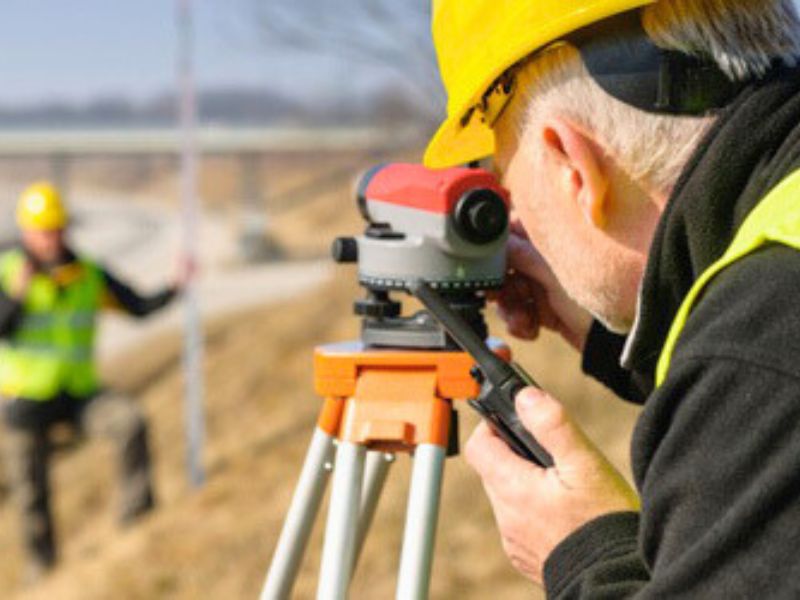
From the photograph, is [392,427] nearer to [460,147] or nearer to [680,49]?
[460,147]

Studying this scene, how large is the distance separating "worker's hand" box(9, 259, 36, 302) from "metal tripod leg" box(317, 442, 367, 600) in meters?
6.14

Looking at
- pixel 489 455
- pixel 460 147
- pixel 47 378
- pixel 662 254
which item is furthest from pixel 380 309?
pixel 47 378

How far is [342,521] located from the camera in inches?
74.6

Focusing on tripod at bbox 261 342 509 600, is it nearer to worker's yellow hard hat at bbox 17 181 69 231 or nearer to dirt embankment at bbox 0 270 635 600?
dirt embankment at bbox 0 270 635 600

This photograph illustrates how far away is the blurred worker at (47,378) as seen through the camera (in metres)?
7.77

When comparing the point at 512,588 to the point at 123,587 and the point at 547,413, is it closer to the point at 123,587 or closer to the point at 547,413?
the point at 123,587

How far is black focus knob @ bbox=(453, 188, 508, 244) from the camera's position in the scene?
1.80 meters

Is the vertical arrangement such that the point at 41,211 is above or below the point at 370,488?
below

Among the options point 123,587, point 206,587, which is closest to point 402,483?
point 206,587

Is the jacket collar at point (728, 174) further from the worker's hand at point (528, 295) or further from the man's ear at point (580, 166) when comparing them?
the worker's hand at point (528, 295)

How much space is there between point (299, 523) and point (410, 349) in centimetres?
34

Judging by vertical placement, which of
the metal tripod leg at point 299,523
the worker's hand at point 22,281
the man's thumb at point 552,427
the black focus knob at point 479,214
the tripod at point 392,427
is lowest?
the worker's hand at point 22,281

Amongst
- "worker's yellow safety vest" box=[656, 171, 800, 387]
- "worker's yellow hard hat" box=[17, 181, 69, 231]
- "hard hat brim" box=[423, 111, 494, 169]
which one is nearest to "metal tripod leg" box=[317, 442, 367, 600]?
"hard hat brim" box=[423, 111, 494, 169]

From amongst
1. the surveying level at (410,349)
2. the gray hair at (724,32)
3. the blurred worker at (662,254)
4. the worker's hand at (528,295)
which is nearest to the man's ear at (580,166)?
the blurred worker at (662,254)
